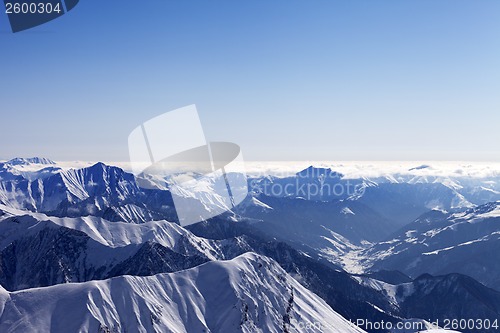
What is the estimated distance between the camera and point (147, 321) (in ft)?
563

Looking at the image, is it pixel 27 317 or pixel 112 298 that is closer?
pixel 27 317

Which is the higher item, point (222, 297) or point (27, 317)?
point (27, 317)

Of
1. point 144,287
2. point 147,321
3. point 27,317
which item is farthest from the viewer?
point 144,287

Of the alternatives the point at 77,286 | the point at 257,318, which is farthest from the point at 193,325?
the point at 77,286

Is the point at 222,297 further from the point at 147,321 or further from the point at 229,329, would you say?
the point at 147,321

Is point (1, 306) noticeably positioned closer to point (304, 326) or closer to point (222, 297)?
point (222, 297)

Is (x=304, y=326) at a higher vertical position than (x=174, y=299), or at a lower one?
lower

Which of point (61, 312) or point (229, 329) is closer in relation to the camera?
point (61, 312)

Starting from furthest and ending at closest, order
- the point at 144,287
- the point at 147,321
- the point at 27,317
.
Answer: the point at 144,287 < the point at 147,321 < the point at 27,317

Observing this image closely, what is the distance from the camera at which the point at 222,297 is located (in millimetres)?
194875

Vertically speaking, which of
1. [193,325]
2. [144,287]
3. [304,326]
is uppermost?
[144,287]

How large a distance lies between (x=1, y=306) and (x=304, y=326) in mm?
111941

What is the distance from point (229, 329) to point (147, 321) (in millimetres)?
30564

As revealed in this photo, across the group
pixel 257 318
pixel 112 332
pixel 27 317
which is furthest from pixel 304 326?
pixel 27 317
